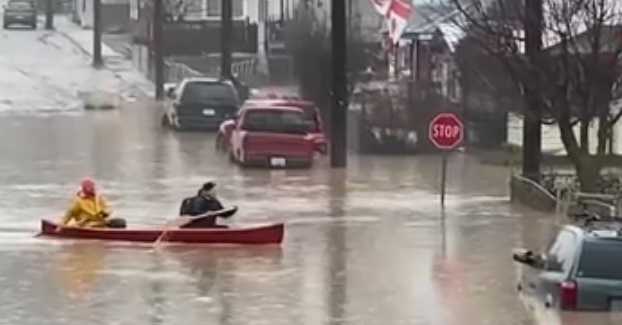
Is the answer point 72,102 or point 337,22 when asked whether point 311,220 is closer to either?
point 337,22

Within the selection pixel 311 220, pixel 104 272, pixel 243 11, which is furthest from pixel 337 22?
pixel 243 11

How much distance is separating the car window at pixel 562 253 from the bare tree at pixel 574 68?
47.7 ft

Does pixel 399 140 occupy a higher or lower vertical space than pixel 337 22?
lower

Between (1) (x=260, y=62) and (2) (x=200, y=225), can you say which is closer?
(2) (x=200, y=225)

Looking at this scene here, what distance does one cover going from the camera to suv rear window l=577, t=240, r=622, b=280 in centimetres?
1684

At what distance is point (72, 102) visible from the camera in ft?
→ 211

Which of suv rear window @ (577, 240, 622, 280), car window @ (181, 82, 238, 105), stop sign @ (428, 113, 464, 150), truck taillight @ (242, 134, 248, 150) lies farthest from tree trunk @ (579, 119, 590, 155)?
car window @ (181, 82, 238, 105)

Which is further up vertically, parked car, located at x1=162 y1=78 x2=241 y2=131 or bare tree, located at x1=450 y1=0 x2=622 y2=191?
bare tree, located at x1=450 y1=0 x2=622 y2=191

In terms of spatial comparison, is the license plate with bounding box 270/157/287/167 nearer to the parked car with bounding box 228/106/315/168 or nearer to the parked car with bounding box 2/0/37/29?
the parked car with bounding box 228/106/315/168

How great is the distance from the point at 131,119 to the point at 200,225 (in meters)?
29.9

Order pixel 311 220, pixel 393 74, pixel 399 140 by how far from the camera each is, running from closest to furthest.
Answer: pixel 311 220 → pixel 399 140 → pixel 393 74

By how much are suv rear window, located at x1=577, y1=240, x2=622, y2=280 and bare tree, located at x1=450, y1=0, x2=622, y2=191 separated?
15.5 m

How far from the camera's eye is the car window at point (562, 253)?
17062 millimetres

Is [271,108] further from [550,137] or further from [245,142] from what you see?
[550,137]
